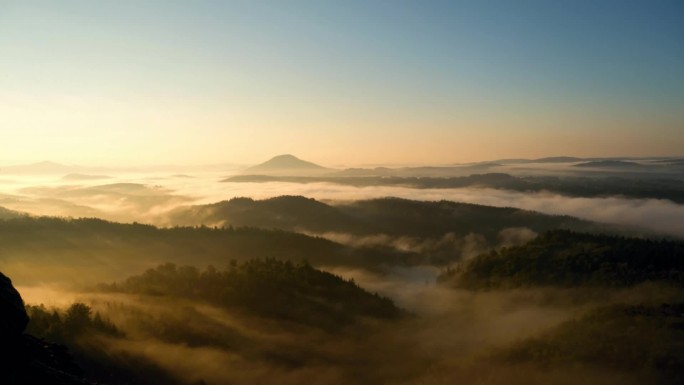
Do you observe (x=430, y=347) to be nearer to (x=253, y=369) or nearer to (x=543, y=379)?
(x=543, y=379)

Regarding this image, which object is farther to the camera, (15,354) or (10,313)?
(10,313)

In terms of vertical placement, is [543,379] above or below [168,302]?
below

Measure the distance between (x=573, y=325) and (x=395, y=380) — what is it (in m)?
87.7

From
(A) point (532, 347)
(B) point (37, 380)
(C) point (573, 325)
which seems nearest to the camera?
(B) point (37, 380)

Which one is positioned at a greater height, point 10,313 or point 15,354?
point 10,313

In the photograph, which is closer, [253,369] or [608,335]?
[253,369]

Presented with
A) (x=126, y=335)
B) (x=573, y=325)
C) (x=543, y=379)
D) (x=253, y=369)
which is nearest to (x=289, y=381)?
(x=253, y=369)

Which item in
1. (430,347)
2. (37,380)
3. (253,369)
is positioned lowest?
(430,347)

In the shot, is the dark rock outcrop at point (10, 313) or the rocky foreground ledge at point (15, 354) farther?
the dark rock outcrop at point (10, 313)

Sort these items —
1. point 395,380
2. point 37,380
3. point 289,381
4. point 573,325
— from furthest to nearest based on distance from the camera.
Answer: point 573,325 → point 395,380 → point 289,381 → point 37,380

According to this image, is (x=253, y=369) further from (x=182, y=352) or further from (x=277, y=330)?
(x=277, y=330)

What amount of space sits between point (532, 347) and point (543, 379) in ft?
69.3

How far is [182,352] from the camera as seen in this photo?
152 meters

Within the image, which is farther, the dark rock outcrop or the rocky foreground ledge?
the dark rock outcrop
